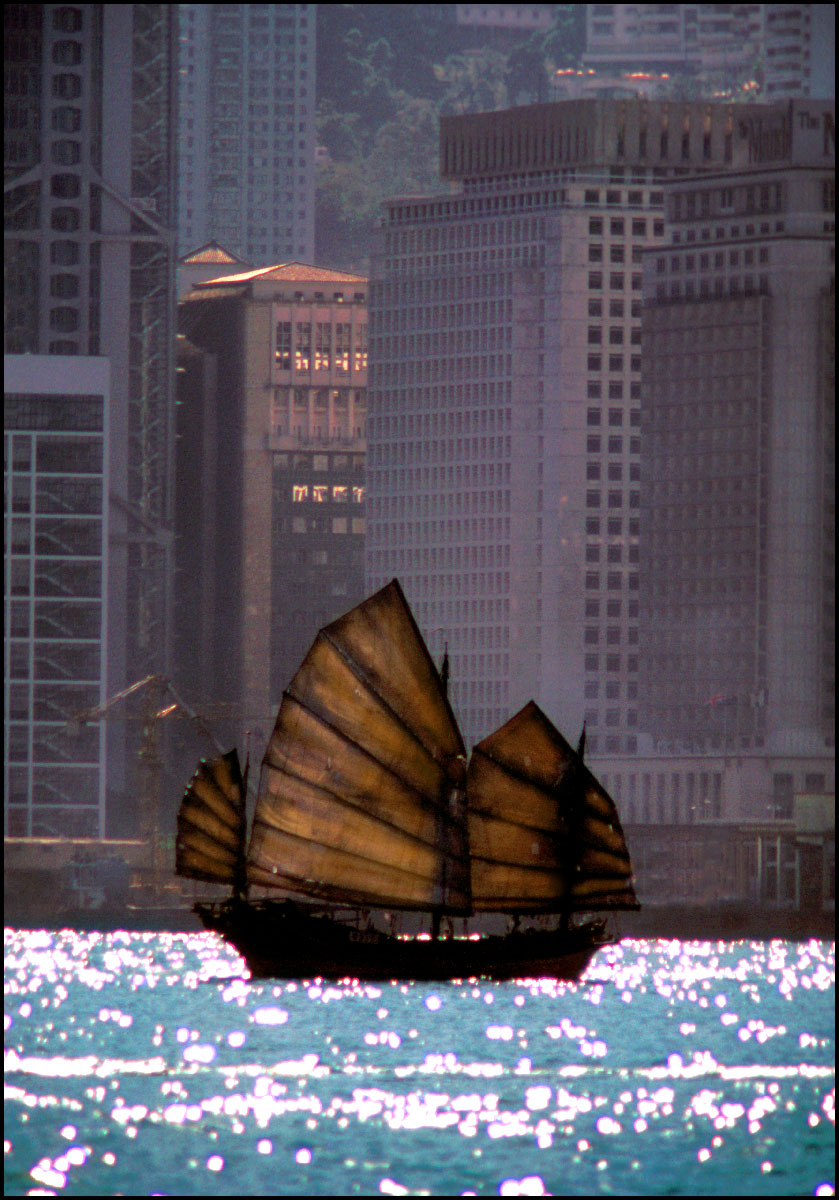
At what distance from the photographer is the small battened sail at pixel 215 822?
161 metres

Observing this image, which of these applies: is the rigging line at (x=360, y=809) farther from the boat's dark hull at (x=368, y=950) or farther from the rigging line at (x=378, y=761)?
the boat's dark hull at (x=368, y=950)

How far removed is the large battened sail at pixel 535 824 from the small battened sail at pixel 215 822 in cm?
1588

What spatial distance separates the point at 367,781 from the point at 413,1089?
1362 inches

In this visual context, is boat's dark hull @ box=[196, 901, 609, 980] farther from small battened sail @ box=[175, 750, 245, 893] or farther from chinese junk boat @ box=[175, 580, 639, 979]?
small battened sail @ box=[175, 750, 245, 893]

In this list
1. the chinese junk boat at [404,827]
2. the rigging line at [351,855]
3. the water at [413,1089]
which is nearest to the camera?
the water at [413,1089]

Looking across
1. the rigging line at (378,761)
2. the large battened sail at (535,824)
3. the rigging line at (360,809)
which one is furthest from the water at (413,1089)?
the rigging line at (378,761)

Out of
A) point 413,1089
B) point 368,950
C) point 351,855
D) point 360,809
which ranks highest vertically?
point 360,809

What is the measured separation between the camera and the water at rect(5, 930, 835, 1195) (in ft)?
284

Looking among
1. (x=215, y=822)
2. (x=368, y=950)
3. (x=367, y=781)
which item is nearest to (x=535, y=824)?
(x=368, y=950)

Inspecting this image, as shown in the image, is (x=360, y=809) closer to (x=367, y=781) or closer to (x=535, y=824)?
(x=367, y=781)

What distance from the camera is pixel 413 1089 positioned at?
104m

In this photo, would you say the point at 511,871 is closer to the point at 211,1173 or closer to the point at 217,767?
the point at 217,767

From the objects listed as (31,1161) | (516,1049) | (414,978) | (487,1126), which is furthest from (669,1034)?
(31,1161)

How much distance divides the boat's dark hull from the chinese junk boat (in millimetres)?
56
